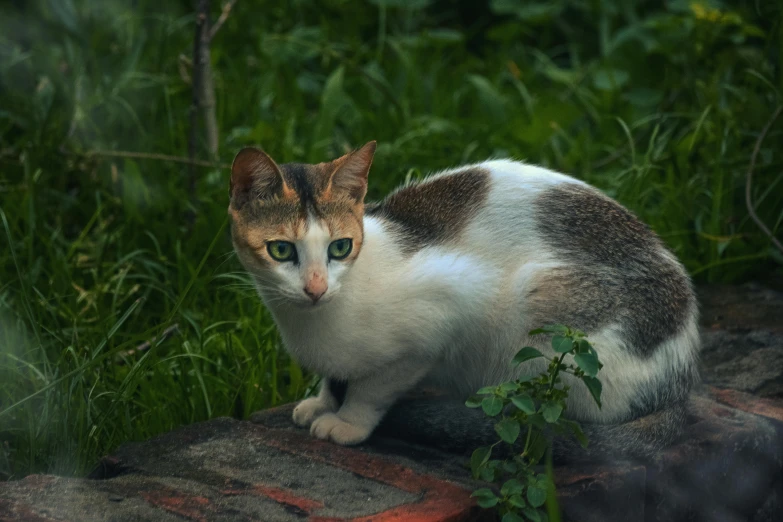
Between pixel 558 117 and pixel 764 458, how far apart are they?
256 cm

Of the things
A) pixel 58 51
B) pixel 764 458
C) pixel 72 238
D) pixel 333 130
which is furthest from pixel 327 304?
pixel 58 51

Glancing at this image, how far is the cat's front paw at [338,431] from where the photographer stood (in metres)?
2.78

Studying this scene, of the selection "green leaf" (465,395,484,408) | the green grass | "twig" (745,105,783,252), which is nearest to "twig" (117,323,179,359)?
the green grass

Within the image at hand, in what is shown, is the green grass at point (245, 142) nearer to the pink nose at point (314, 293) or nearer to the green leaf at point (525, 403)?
the pink nose at point (314, 293)

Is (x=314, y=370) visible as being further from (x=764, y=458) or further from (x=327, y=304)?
(x=764, y=458)

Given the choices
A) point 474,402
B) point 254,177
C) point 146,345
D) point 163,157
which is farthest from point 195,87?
point 474,402

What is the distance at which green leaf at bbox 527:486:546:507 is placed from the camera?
2316mm

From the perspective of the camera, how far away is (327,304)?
2.73 metres

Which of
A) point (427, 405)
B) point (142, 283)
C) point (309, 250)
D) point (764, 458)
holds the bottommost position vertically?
point (764, 458)

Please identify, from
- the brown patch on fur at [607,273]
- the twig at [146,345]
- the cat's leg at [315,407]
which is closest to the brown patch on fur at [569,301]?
the brown patch on fur at [607,273]

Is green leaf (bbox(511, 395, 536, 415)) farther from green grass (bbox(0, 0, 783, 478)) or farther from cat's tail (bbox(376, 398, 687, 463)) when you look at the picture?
green grass (bbox(0, 0, 783, 478))

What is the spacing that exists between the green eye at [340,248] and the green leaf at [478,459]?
2.14ft

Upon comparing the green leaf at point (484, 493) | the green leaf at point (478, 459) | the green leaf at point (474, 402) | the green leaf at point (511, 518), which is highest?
the green leaf at point (474, 402)

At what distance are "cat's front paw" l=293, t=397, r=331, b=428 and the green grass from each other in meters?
0.29
